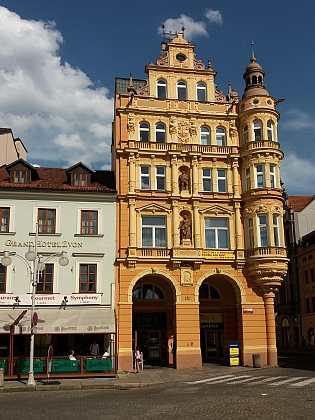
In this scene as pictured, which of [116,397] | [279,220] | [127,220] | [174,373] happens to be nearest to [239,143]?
[279,220]

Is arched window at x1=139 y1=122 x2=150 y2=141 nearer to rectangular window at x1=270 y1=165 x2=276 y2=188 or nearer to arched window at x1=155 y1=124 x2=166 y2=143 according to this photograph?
arched window at x1=155 y1=124 x2=166 y2=143

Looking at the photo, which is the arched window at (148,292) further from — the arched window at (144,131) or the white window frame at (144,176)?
the arched window at (144,131)

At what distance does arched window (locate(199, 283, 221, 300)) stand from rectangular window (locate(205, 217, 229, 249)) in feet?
15.0

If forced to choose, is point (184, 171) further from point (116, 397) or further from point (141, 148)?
point (116, 397)

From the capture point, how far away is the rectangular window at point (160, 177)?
1464 inches

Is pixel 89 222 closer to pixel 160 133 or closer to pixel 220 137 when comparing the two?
pixel 160 133

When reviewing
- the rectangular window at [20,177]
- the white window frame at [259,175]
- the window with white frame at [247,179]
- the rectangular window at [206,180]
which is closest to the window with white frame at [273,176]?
the white window frame at [259,175]

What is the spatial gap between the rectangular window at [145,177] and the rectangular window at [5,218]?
32.8 feet

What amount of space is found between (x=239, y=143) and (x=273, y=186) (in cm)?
461

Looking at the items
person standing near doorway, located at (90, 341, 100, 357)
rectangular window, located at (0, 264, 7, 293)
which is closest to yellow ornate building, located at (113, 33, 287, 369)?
person standing near doorway, located at (90, 341, 100, 357)

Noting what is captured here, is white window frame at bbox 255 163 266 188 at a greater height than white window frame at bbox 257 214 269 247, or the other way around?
white window frame at bbox 255 163 266 188

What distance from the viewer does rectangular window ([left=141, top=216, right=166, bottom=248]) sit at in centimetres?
3591

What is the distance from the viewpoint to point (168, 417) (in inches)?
632

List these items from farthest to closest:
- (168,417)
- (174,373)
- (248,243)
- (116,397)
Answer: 1. (248,243)
2. (174,373)
3. (116,397)
4. (168,417)
